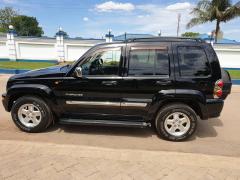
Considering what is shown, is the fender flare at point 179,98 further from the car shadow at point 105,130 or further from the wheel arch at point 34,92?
the wheel arch at point 34,92

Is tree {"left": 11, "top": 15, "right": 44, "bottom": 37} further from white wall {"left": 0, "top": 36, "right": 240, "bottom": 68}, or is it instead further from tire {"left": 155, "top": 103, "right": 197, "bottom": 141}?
tire {"left": 155, "top": 103, "right": 197, "bottom": 141}

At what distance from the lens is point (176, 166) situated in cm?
352

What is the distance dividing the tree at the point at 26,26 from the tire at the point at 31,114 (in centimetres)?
7638

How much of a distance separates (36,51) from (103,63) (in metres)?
21.6

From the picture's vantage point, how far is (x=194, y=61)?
4469mm

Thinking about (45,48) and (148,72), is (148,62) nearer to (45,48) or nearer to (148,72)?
(148,72)

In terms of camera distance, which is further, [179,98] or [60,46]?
→ [60,46]

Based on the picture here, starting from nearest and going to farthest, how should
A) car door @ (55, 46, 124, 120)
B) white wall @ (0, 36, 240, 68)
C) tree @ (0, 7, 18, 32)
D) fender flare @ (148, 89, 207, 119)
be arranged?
fender flare @ (148, 89, 207, 119) < car door @ (55, 46, 124, 120) < white wall @ (0, 36, 240, 68) < tree @ (0, 7, 18, 32)

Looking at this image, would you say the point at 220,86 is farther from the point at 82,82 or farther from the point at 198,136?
the point at 82,82

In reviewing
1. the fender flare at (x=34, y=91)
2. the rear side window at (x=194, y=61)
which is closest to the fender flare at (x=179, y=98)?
the rear side window at (x=194, y=61)

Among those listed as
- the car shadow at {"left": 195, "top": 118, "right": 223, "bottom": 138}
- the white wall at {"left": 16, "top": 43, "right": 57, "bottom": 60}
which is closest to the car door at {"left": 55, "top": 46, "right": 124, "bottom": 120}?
the car shadow at {"left": 195, "top": 118, "right": 223, "bottom": 138}

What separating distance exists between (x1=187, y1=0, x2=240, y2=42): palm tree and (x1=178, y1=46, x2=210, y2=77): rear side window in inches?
821

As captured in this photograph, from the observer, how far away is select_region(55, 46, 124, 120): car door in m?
4.52

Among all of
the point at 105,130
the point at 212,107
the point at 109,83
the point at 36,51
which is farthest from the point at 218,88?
the point at 36,51
